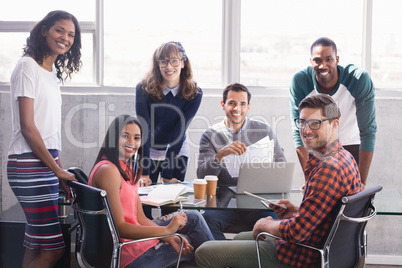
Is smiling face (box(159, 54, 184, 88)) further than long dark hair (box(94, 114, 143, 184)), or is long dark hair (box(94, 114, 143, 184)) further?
smiling face (box(159, 54, 184, 88))

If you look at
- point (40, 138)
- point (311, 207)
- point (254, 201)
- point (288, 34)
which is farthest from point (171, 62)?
point (311, 207)

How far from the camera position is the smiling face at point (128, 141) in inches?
95.7

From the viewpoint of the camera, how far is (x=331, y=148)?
2100 millimetres

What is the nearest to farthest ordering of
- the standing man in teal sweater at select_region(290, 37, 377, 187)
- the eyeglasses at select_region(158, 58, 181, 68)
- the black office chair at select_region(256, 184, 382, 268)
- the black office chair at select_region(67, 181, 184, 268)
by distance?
the black office chair at select_region(256, 184, 382, 268), the black office chair at select_region(67, 181, 184, 268), the standing man in teal sweater at select_region(290, 37, 377, 187), the eyeglasses at select_region(158, 58, 181, 68)

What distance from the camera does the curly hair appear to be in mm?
3244

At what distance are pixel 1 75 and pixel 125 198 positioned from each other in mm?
2464

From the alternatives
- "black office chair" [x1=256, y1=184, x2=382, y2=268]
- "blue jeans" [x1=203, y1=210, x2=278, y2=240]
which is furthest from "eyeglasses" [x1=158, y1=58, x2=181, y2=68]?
"black office chair" [x1=256, y1=184, x2=382, y2=268]

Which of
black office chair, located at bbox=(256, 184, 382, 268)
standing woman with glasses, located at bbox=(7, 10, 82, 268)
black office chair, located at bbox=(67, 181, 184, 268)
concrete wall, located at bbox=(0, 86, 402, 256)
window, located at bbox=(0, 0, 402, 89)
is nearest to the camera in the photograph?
black office chair, located at bbox=(256, 184, 382, 268)

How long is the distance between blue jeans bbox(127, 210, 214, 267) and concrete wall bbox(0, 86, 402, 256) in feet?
4.89

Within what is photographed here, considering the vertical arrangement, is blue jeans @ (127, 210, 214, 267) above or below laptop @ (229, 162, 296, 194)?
below

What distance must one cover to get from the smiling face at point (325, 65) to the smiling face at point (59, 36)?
1.61 metres

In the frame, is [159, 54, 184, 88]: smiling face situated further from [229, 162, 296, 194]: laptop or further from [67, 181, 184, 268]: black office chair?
[67, 181, 184, 268]: black office chair

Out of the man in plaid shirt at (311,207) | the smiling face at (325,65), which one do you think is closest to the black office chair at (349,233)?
the man in plaid shirt at (311,207)

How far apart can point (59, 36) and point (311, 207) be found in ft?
5.56
